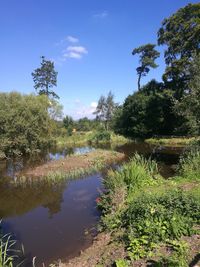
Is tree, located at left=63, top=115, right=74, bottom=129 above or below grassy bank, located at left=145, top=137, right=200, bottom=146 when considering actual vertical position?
above

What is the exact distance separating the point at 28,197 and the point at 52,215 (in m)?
3.21

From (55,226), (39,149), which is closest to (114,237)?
(55,226)

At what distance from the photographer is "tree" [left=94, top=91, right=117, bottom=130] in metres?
55.8

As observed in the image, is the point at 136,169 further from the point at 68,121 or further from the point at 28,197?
the point at 68,121

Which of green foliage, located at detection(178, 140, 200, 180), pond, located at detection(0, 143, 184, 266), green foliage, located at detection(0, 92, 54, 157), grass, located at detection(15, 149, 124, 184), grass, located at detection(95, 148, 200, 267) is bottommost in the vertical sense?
pond, located at detection(0, 143, 184, 266)

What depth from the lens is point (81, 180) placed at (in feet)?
55.7

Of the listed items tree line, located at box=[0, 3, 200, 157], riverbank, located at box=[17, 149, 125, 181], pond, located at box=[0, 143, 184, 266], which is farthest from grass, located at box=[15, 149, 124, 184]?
tree line, located at box=[0, 3, 200, 157]

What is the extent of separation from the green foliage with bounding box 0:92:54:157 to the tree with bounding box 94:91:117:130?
1012 inches

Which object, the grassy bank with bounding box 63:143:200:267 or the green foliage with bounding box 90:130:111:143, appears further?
the green foliage with bounding box 90:130:111:143

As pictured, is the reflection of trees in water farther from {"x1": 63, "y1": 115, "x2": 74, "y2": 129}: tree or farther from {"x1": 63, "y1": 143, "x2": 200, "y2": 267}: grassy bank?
{"x1": 63, "y1": 115, "x2": 74, "y2": 129}: tree

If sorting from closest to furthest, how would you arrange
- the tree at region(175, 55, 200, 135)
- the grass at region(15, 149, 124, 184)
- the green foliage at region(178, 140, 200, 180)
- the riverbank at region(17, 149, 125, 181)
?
1. the green foliage at region(178, 140, 200, 180)
2. the tree at region(175, 55, 200, 135)
3. the grass at region(15, 149, 124, 184)
4. the riverbank at region(17, 149, 125, 181)

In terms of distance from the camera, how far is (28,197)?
14141mm

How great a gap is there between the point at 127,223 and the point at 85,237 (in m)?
1.82

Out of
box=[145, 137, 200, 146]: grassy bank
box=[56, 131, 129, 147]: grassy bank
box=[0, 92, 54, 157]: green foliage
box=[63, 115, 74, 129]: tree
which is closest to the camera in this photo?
box=[0, 92, 54, 157]: green foliage
